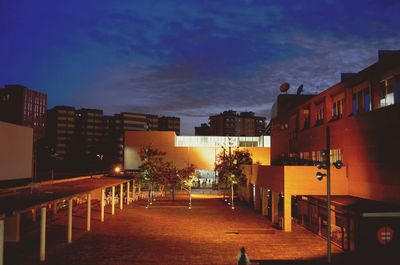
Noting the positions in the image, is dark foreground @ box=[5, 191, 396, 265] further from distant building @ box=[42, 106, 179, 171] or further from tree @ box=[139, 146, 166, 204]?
distant building @ box=[42, 106, 179, 171]

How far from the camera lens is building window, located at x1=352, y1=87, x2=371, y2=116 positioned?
75.2ft

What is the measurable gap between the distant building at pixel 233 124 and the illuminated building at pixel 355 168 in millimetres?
147846

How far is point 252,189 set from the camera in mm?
42531

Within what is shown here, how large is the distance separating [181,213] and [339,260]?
57.9ft

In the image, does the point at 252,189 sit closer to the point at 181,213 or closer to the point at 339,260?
the point at 181,213

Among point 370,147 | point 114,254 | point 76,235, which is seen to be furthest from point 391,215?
point 76,235

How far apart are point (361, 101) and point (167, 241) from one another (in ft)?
42.3

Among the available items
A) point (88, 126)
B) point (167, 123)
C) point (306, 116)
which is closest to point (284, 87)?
point (306, 116)

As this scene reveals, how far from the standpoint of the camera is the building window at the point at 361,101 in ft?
75.2

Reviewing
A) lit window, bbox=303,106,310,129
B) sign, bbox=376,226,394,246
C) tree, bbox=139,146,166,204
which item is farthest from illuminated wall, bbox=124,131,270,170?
sign, bbox=376,226,394,246

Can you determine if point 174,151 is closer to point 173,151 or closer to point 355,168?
point 173,151

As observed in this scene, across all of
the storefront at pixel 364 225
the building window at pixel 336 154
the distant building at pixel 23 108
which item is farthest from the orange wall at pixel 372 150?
the distant building at pixel 23 108

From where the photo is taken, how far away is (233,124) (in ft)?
598

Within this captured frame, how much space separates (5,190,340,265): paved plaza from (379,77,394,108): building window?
757cm
